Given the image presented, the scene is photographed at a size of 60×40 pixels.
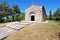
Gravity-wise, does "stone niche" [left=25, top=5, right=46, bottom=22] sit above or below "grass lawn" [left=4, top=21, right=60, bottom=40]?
above

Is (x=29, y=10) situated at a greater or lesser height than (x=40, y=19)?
greater

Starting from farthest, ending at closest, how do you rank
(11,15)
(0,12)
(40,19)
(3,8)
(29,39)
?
1. (11,15)
2. (3,8)
3. (0,12)
4. (40,19)
5. (29,39)

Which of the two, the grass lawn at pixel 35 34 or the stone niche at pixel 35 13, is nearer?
the grass lawn at pixel 35 34

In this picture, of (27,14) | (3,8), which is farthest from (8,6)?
(27,14)

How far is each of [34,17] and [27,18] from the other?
222 cm

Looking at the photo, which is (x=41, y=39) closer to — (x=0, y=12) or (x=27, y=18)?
(x=27, y=18)

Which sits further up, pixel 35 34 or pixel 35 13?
pixel 35 13

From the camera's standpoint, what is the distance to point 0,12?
1657 inches

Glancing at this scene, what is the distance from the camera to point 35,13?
33094mm

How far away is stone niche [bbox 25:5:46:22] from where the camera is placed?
32.4 m

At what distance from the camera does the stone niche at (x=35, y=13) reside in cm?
3244

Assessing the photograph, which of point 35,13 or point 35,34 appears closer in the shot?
point 35,34

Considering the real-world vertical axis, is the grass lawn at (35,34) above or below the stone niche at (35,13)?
below

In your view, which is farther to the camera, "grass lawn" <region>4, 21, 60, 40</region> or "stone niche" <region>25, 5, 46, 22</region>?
"stone niche" <region>25, 5, 46, 22</region>
